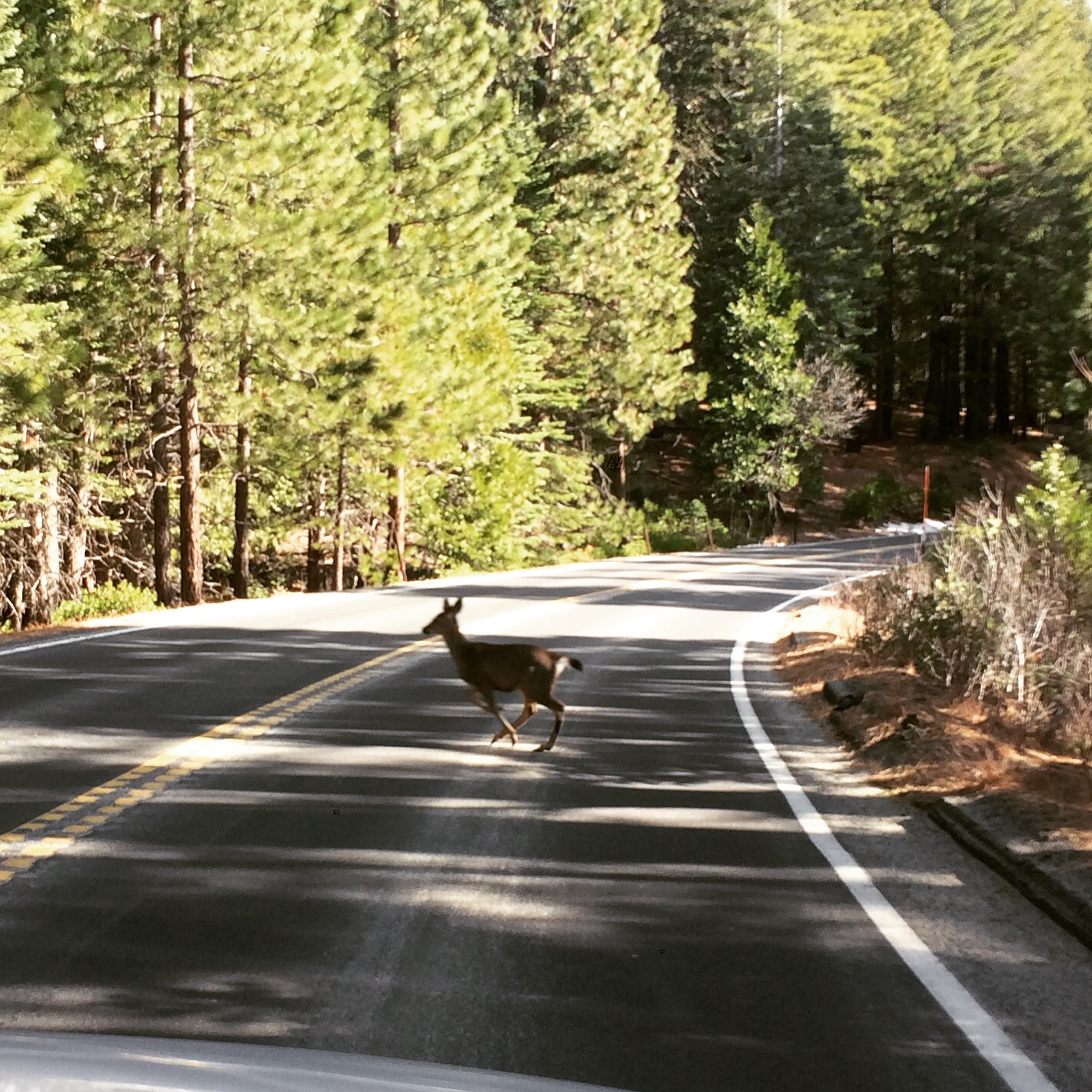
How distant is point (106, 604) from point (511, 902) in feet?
72.6

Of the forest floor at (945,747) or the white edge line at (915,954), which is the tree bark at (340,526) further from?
the white edge line at (915,954)

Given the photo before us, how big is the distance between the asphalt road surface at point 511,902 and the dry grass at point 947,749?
35 centimetres

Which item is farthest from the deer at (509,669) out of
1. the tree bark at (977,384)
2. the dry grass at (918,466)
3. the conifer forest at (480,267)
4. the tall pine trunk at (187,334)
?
the tree bark at (977,384)

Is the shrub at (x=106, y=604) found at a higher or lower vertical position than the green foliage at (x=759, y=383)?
lower

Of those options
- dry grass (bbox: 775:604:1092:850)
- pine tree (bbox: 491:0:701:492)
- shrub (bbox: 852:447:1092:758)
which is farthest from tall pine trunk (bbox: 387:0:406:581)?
dry grass (bbox: 775:604:1092:850)

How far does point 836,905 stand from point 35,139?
19735 mm

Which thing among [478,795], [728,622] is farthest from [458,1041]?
[728,622]

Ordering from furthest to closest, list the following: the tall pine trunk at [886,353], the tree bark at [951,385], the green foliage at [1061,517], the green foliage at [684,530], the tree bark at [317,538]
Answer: the tall pine trunk at [886,353] → the tree bark at [951,385] → the green foliage at [684,530] → the tree bark at [317,538] → the green foliage at [1061,517]

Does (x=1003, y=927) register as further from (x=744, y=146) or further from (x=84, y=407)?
(x=744, y=146)

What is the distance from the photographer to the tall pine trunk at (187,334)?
2630 cm

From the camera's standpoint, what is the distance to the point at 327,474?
36812 mm

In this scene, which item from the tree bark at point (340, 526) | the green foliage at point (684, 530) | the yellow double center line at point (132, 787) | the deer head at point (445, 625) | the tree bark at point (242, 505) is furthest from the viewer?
the green foliage at point (684, 530)

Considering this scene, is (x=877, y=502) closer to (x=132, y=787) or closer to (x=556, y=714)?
(x=556, y=714)

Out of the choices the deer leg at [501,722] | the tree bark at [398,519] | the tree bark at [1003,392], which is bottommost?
the deer leg at [501,722]
